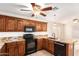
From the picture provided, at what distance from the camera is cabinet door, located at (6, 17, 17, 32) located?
1.11 meters

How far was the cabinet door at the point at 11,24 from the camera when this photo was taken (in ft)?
3.65

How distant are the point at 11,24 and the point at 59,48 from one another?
640mm

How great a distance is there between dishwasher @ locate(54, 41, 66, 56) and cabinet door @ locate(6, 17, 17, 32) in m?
0.53

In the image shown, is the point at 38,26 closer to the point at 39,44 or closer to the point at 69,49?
the point at 39,44

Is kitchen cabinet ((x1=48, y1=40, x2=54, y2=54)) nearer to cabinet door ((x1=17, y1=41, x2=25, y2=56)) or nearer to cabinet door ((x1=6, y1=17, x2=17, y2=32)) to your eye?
cabinet door ((x1=17, y1=41, x2=25, y2=56))

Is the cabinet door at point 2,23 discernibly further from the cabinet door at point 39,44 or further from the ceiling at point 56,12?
the cabinet door at point 39,44

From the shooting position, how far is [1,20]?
3.60 feet

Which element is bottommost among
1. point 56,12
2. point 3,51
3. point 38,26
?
point 3,51

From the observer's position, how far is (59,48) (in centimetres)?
120

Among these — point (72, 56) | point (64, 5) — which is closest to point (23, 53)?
point (72, 56)

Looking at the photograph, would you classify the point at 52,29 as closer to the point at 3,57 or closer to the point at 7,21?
the point at 7,21

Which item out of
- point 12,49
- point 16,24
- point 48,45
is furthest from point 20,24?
point 48,45

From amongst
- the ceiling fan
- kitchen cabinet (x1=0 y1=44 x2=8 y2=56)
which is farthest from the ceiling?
kitchen cabinet (x1=0 y1=44 x2=8 y2=56)

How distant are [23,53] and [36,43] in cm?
20
